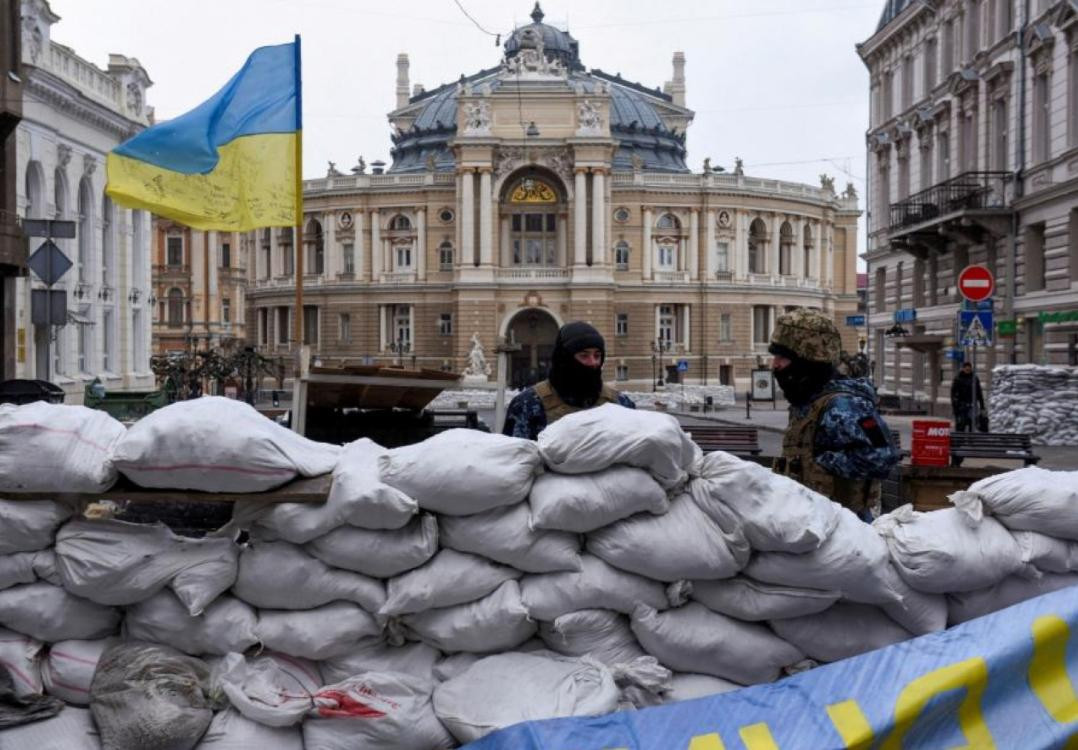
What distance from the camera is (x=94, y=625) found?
3.36 meters

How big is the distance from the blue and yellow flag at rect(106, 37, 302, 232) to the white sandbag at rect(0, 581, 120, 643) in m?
3.73

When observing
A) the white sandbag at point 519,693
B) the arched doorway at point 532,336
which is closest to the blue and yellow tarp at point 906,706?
the white sandbag at point 519,693

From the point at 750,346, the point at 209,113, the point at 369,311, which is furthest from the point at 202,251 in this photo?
the point at 209,113

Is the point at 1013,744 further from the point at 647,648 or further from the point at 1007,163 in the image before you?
the point at 1007,163

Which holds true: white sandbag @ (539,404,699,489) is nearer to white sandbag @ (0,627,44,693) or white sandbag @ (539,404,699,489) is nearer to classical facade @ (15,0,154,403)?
white sandbag @ (0,627,44,693)

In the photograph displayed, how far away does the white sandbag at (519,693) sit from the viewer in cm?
308

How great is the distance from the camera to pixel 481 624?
129 inches

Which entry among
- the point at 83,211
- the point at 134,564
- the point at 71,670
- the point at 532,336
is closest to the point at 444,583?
the point at 134,564

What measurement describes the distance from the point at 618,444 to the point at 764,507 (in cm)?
43

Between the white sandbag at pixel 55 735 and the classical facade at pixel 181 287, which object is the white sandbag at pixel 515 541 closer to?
the white sandbag at pixel 55 735

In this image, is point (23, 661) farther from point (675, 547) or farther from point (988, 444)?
point (988, 444)

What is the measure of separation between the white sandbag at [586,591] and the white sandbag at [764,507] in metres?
0.30

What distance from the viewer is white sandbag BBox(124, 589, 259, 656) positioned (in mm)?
3281

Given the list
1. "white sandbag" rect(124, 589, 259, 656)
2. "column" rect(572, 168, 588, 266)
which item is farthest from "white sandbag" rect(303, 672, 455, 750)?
"column" rect(572, 168, 588, 266)
